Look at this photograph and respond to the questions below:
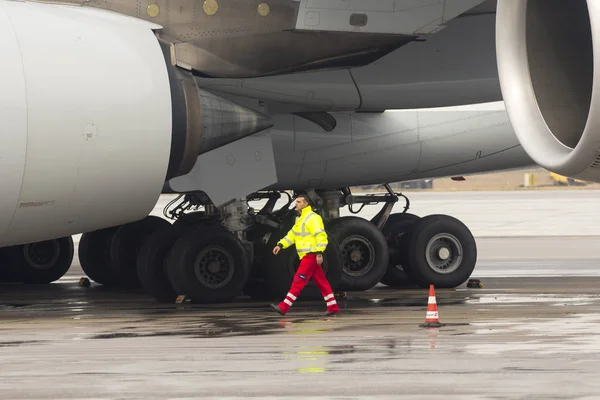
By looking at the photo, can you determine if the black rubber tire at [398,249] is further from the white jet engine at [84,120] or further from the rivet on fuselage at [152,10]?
the rivet on fuselage at [152,10]

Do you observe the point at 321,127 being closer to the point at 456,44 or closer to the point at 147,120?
the point at 456,44

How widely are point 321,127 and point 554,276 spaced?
6.64 m

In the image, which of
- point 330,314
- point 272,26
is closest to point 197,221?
point 330,314

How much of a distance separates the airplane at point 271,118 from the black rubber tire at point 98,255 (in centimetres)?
326

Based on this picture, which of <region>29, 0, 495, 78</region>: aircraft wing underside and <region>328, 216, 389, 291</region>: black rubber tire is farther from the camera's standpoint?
<region>328, 216, 389, 291</region>: black rubber tire

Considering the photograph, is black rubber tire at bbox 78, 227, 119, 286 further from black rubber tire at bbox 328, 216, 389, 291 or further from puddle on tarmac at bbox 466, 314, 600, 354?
puddle on tarmac at bbox 466, 314, 600, 354

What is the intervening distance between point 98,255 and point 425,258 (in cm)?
588

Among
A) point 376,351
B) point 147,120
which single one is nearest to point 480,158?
point 147,120

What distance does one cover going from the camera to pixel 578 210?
51.0 metres

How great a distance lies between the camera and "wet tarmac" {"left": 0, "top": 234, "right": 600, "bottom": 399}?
32.9 ft

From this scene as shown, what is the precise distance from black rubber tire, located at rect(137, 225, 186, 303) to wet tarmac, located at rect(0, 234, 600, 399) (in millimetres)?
249

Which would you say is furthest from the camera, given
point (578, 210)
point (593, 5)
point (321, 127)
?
point (578, 210)

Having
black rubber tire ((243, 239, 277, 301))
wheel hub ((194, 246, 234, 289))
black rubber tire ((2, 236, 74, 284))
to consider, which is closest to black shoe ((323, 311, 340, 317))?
wheel hub ((194, 246, 234, 289))

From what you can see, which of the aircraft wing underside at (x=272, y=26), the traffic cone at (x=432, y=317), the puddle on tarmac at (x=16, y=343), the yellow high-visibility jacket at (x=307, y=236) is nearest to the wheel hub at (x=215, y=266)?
the yellow high-visibility jacket at (x=307, y=236)
